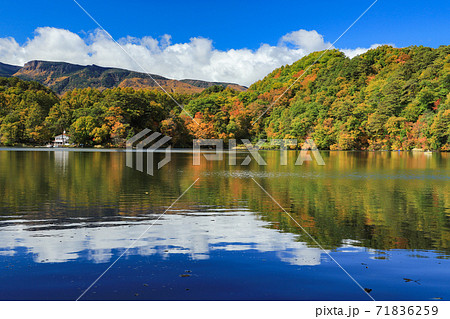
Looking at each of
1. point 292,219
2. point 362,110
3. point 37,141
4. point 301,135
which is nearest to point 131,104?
point 37,141

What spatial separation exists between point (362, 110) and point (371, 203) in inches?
3029

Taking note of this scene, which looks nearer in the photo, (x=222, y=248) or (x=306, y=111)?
(x=222, y=248)

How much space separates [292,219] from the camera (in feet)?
33.5

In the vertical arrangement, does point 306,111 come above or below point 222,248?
above

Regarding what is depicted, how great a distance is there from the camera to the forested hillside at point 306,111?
76.0 meters

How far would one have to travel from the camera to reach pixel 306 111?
99438 millimetres

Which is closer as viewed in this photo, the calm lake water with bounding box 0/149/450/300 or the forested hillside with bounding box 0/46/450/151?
the calm lake water with bounding box 0/149/450/300

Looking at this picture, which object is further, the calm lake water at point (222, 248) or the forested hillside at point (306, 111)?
the forested hillside at point (306, 111)

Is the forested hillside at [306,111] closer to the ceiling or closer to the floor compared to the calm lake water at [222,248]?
closer to the ceiling

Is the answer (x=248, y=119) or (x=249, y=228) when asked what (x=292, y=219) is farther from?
(x=248, y=119)

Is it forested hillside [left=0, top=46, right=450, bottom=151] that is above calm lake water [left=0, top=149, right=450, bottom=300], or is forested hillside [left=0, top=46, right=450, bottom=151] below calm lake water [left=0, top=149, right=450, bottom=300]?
above

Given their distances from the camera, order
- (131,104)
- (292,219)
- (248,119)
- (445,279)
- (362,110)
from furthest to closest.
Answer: (248,119) → (131,104) → (362,110) → (292,219) → (445,279)

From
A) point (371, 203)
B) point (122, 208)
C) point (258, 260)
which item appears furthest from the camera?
point (371, 203)

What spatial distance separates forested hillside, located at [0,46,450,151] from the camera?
7600 cm
